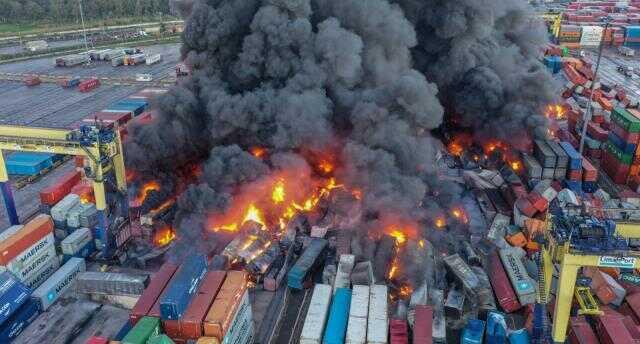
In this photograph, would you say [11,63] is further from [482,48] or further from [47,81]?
[482,48]

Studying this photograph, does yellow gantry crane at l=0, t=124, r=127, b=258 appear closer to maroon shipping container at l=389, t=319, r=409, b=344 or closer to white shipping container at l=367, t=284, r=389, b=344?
white shipping container at l=367, t=284, r=389, b=344

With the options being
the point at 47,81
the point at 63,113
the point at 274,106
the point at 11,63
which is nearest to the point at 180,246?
the point at 274,106

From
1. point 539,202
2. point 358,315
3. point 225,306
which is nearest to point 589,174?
point 539,202

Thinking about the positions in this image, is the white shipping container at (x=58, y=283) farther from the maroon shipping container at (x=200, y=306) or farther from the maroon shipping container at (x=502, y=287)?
the maroon shipping container at (x=502, y=287)

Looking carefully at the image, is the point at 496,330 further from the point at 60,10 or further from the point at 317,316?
the point at 60,10

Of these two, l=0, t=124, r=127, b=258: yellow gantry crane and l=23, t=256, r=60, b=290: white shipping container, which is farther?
l=0, t=124, r=127, b=258: yellow gantry crane

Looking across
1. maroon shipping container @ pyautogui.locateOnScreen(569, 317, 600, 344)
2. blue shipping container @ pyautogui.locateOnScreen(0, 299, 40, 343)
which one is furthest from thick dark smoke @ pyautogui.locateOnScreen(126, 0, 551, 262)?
maroon shipping container @ pyautogui.locateOnScreen(569, 317, 600, 344)
